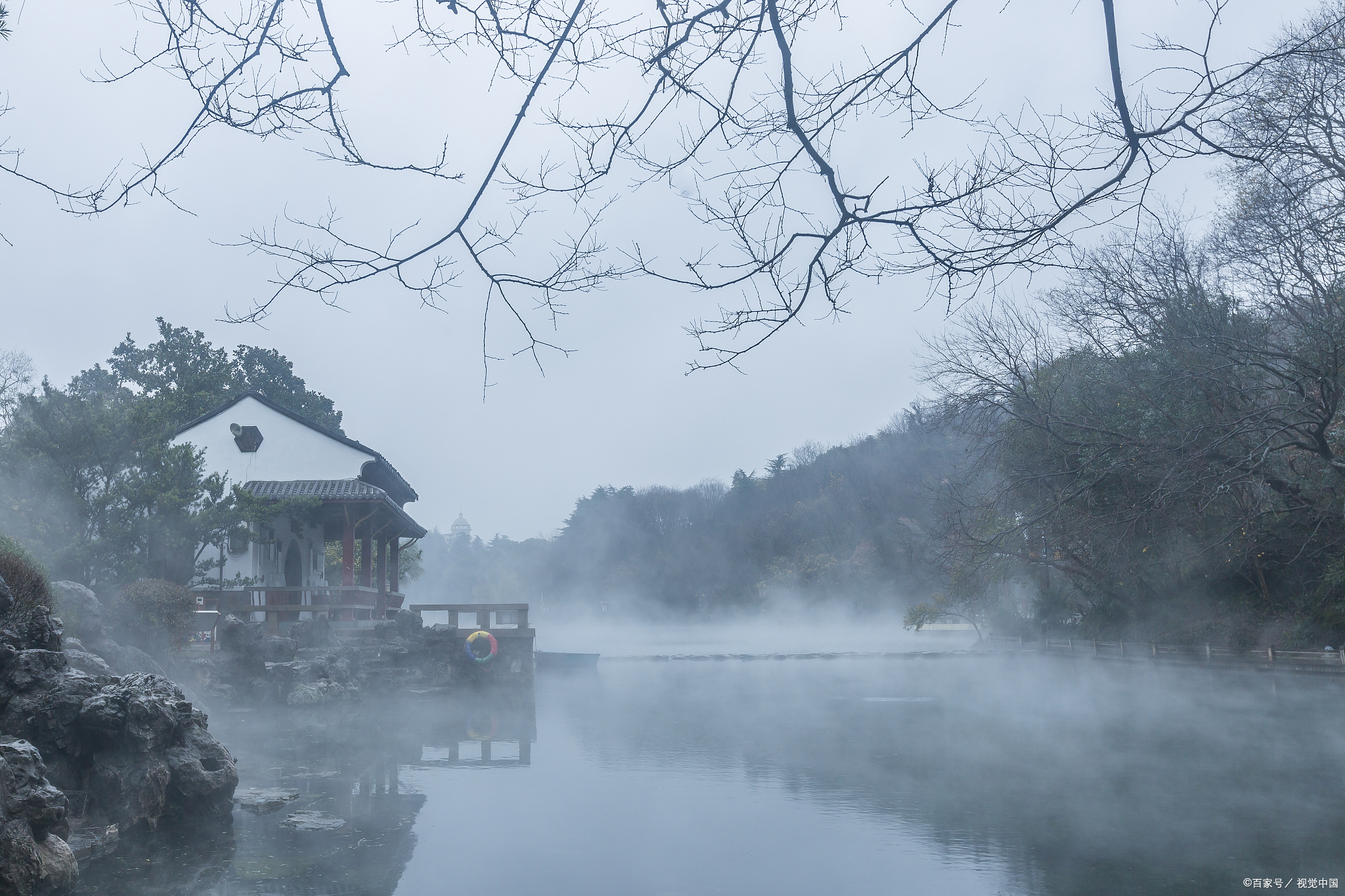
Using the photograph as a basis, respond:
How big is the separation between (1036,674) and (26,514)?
20.4 metres

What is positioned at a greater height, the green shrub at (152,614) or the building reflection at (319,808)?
the green shrub at (152,614)

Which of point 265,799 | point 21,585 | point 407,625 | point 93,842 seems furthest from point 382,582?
point 93,842

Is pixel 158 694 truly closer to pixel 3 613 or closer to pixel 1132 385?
pixel 3 613

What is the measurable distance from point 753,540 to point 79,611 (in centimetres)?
4920

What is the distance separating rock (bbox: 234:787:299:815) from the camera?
8383 mm

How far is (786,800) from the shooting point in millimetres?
9070

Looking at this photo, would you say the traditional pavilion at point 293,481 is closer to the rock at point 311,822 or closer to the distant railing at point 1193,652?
the rock at point 311,822

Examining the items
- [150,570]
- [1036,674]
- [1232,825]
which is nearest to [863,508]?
[1036,674]

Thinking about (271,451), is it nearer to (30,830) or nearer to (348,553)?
(348,553)

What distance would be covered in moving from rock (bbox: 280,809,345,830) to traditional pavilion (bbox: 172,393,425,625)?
1153 centimetres

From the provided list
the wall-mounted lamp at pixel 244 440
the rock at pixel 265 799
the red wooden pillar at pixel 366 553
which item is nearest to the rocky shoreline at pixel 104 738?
the rock at pixel 265 799

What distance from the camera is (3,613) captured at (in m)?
7.86

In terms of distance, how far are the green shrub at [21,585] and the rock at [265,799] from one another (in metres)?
2.39

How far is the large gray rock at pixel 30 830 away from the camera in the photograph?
5.21 meters
